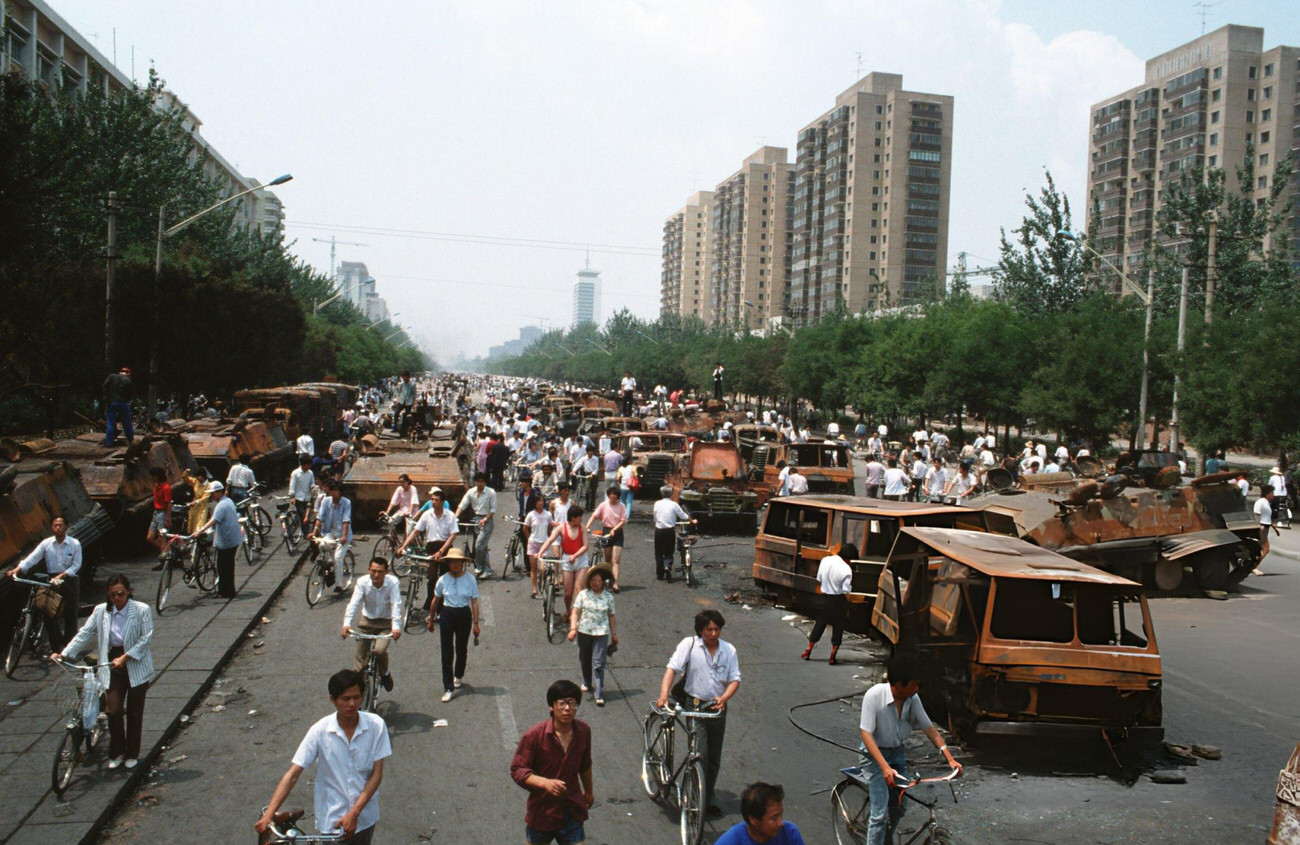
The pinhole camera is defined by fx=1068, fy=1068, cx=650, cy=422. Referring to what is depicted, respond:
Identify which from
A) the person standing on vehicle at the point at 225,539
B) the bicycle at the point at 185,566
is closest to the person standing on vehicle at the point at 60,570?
the bicycle at the point at 185,566

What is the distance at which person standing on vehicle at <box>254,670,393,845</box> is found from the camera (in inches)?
227

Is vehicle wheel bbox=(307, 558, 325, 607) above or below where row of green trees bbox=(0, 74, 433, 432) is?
below

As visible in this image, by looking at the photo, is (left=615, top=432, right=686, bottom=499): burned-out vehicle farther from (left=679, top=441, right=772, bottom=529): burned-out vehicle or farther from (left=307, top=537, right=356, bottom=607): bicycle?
(left=307, top=537, right=356, bottom=607): bicycle

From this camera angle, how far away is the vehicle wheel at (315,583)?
50.1 ft

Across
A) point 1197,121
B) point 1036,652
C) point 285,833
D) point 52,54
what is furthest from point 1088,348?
point 1197,121

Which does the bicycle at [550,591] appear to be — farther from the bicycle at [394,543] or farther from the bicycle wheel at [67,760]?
the bicycle wheel at [67,760]

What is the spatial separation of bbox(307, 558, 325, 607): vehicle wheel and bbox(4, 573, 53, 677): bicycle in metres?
3.71

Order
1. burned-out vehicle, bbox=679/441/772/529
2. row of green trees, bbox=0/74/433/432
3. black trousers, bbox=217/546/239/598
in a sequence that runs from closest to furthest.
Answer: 1. black trousers, bbox=217/546/239/598
2. row of green trees, bbox=0/74/433/432
3. burned-out vehicle, bbox=679/441/772/529

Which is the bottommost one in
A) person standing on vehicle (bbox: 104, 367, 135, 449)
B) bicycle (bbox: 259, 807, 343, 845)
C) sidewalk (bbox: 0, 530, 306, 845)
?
sidewalk (bbox: 0, 530, 306, 845)

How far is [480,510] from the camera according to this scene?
16594 millimetres

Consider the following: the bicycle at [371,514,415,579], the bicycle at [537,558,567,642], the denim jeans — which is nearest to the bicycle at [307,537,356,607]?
the bicycle at [371,514,415,579]

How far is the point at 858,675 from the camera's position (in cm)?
1221

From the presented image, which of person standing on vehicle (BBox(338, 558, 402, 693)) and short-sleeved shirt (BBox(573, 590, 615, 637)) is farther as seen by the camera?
short-sleeved shirt (BBox(573, 590, 615, 637))

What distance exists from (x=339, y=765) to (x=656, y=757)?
306 cm
